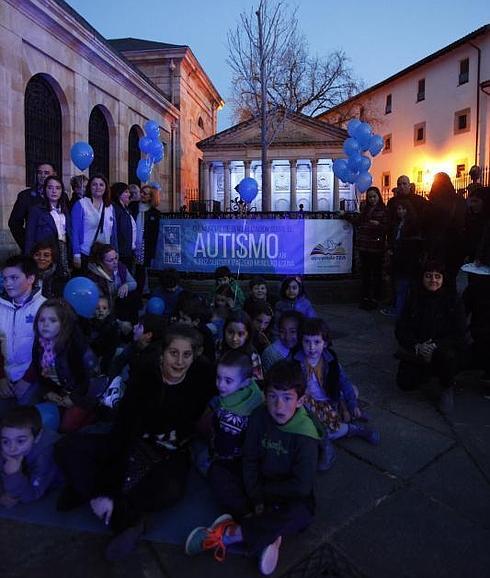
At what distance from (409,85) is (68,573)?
140 ft

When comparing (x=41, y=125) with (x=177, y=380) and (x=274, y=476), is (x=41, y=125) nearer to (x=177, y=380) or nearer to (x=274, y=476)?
(x=177, y=380)

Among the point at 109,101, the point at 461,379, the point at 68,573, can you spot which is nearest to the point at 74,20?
the point at 109,101

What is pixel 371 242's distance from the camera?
795cm

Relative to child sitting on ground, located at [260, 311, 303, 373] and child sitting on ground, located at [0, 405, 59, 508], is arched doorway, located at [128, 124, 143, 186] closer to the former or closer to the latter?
child sitting on ground, located at [260, 311, 303, 373]

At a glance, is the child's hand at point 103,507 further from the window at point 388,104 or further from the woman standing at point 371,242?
the window at point 388,104

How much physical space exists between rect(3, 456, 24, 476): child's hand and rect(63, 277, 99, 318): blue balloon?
1893 millimetres

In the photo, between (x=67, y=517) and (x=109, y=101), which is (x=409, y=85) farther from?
(x=67, y=517)

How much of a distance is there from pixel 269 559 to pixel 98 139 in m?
16.1

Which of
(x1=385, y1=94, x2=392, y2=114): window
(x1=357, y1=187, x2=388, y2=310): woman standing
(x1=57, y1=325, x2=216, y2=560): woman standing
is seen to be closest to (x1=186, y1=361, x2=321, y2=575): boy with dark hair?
(x1=57, y1=325, x2=216, y2=560): woman standing

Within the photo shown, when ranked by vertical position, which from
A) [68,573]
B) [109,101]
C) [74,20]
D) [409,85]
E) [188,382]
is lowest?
[68,573]

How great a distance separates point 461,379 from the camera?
15.8ft

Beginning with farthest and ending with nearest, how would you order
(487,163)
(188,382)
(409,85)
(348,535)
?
(409,85) < (487,163) < (188,382) < (348,535)

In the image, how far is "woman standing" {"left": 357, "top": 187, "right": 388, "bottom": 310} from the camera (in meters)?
7.90

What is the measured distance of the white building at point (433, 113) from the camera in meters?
30.4
